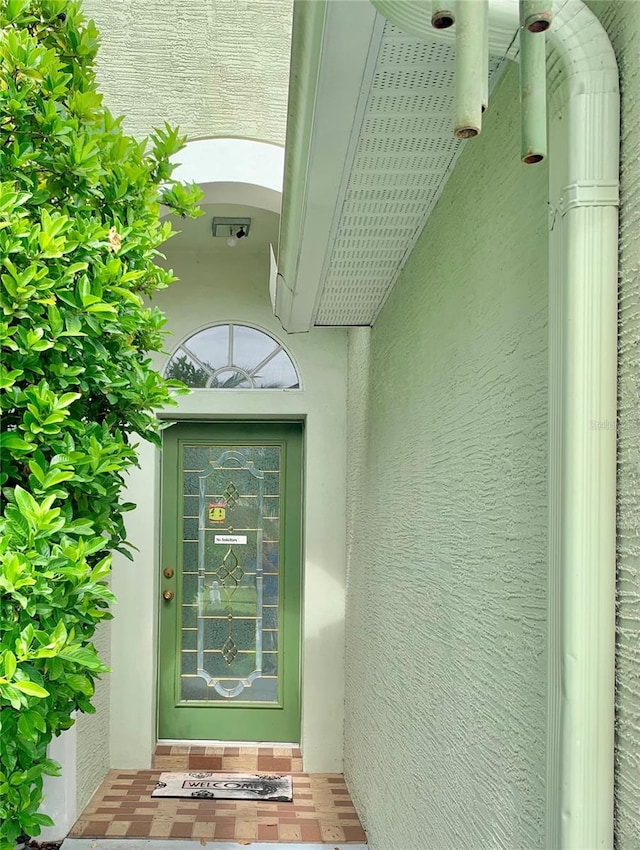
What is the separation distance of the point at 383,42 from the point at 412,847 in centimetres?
207

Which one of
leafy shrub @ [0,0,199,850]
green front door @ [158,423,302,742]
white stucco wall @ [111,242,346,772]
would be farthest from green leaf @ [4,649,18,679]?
green front door @ [158,423,302,742]

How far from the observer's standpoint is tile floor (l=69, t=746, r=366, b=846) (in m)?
3.34

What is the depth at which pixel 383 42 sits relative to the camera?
123cm

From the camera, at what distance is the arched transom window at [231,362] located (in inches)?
174

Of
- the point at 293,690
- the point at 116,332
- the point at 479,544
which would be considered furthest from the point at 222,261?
the point at 479,544

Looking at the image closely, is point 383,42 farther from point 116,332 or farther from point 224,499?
point 224,499

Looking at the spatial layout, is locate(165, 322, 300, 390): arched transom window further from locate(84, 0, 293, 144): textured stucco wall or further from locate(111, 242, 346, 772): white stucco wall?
locate(84, 0, 293, 144): textured stucco wall

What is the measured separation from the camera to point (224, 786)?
3908mm

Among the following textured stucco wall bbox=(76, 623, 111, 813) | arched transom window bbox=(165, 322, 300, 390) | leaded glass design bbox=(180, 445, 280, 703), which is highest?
arched transom window bbox=(165, 322, 300, 390)

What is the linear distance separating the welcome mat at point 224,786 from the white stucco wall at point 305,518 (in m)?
0.25

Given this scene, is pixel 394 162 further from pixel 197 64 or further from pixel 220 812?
pixel 220 812

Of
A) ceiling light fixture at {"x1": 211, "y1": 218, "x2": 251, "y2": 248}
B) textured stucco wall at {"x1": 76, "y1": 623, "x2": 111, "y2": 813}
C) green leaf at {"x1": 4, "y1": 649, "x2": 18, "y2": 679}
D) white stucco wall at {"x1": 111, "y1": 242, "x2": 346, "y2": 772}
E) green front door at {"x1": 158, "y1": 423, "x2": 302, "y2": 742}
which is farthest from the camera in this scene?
green front door at {"x1": 158, "y1": 423, "x2": 302, "y2": 742}

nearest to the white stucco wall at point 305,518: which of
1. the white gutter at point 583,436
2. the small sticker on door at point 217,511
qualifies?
the small sticker on door at point 217,511

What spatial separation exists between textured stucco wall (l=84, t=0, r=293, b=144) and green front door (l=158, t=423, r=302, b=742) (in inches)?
69.9
